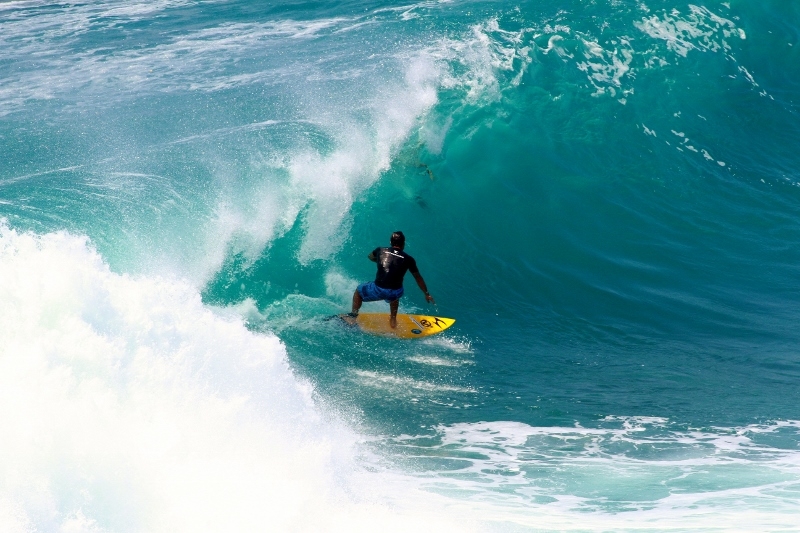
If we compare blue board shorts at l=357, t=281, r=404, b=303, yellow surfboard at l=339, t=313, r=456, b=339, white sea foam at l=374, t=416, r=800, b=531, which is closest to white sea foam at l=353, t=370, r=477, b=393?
white sea foam at l=374, t=416, r=800, b=531

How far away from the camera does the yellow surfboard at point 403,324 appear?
35.0ft

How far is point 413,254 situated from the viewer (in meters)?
13.0

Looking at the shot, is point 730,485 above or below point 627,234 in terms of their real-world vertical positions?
below

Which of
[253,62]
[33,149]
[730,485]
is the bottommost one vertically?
[730,485]

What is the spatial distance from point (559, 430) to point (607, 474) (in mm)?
869

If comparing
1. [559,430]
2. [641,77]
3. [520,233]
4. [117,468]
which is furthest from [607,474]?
[641,77]

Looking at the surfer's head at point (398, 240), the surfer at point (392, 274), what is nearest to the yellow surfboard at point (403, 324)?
the surfer at point (392, 274)

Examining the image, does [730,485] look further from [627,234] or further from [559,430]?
[627,234]

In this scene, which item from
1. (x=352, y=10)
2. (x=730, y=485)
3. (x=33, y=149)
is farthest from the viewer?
(x=352, y=10)

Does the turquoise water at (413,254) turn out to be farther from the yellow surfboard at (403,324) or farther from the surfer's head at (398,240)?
the surfer's head at (398,240)

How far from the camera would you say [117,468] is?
663cm

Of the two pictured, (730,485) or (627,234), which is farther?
(627,234)

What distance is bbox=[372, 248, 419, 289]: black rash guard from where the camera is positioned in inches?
418

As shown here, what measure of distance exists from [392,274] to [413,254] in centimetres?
234
